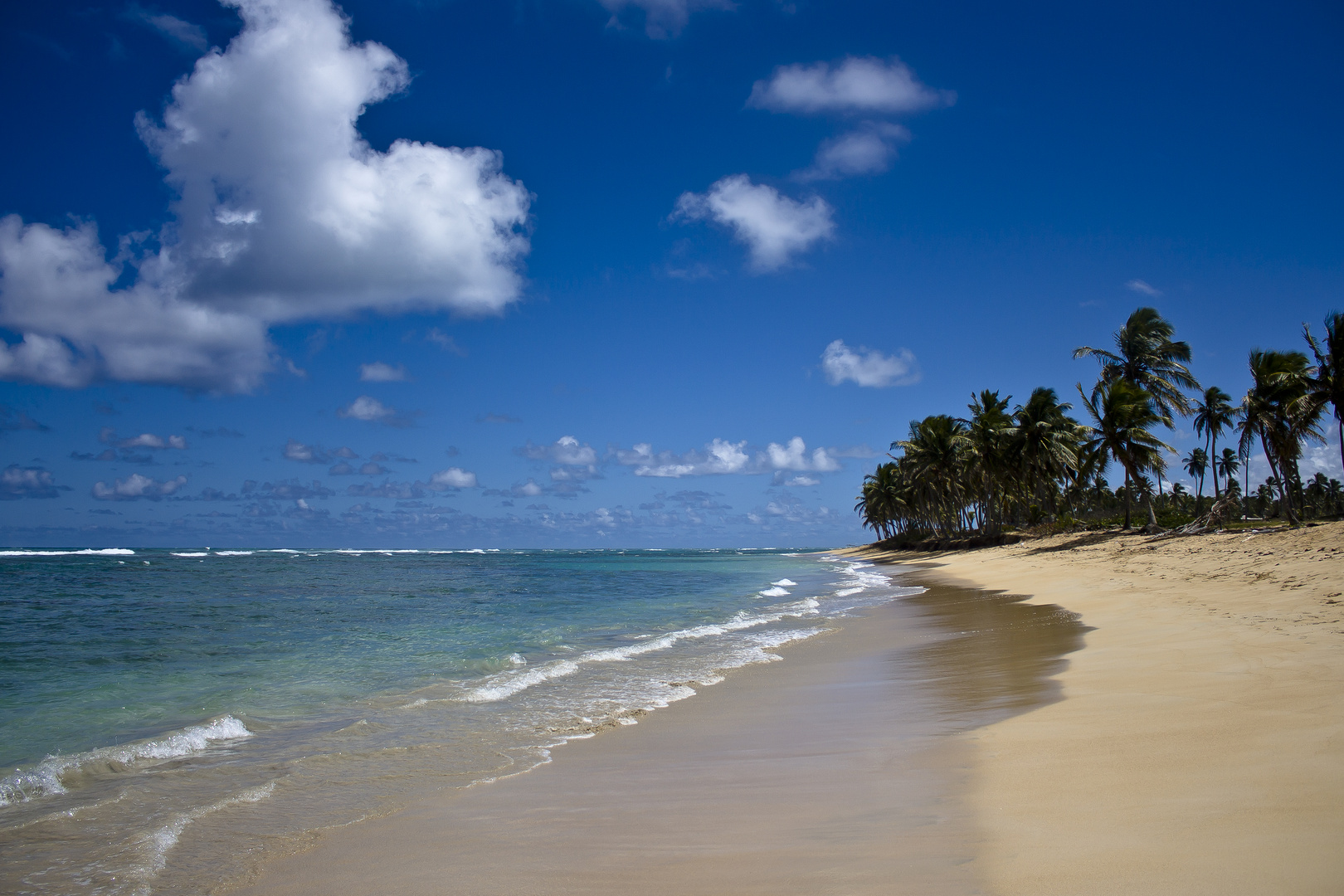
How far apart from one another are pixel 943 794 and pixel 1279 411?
37.8 m

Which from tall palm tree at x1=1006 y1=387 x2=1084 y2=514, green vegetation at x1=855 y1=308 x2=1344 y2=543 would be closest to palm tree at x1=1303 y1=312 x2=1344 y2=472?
green vegetation at x1=855 y1=308 x2=1344 y2=543

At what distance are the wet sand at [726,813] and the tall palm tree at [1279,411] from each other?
3215cm

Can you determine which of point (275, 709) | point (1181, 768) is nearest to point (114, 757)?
point (275, 709)

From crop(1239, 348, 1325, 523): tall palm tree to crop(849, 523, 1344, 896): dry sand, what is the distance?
87.7 ft

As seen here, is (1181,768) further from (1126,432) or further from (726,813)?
(1126,432)

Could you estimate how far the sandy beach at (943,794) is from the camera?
10.2ft

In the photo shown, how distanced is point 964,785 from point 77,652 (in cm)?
1550

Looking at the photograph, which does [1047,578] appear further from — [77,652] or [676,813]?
[77,652]

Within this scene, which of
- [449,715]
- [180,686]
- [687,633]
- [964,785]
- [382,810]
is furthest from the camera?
[687,633]

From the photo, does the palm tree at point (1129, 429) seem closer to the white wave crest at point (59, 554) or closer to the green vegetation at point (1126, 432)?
the green vegetation at point (1126, 432)

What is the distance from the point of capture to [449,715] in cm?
784

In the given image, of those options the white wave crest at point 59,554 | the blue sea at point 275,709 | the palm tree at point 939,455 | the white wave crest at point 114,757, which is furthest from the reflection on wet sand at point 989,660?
the white wave crest at point 59,554

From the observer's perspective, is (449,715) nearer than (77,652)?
Yes

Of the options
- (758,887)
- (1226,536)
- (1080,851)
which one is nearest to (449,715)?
(758,887)
